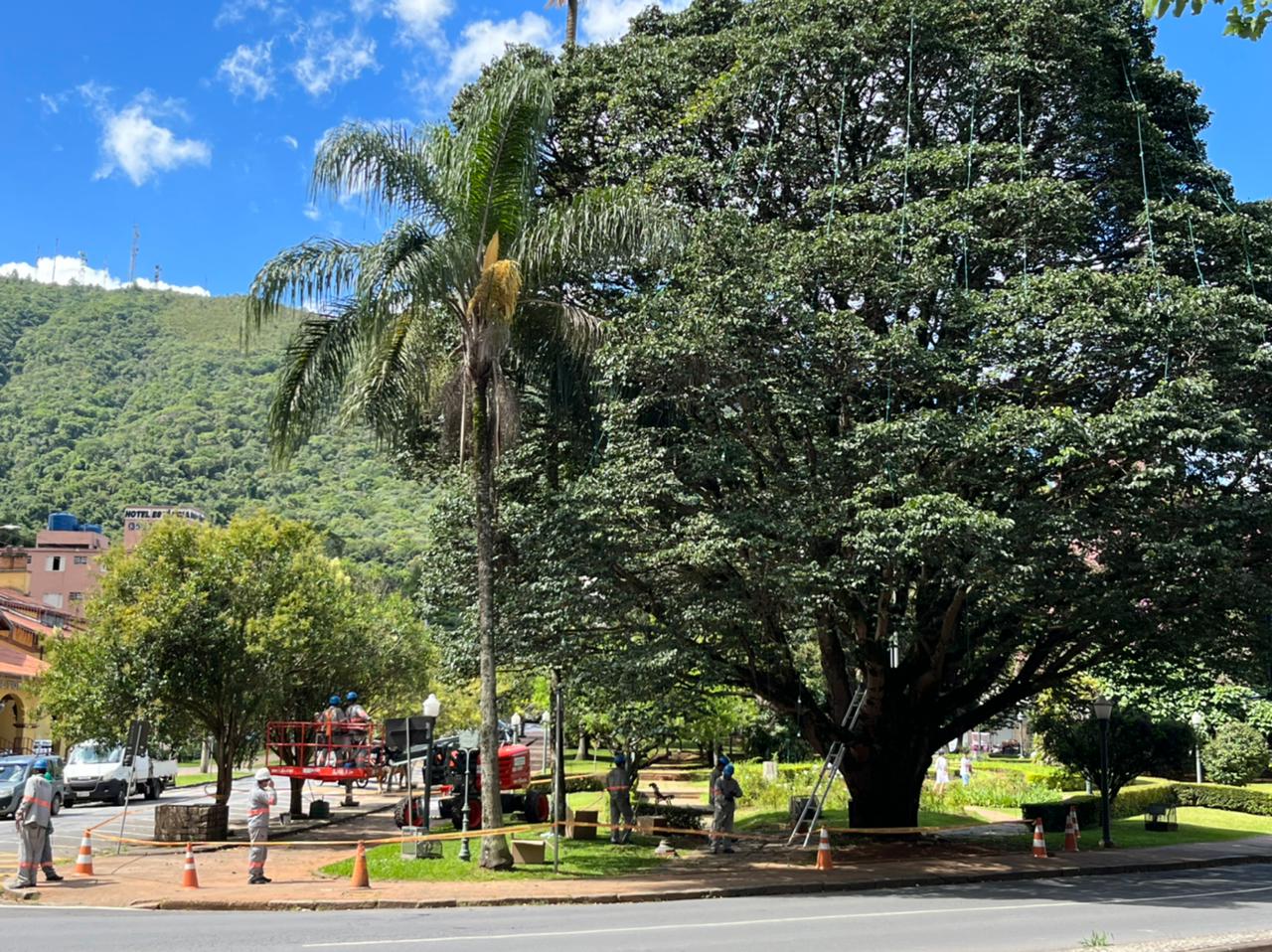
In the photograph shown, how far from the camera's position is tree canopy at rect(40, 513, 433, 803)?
2389 cm

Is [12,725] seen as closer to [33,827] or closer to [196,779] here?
[196,779]

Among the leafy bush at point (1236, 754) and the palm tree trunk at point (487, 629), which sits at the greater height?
the palm tree trunk at point (487, 629)

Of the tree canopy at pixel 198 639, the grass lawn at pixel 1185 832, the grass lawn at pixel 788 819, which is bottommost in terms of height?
the grass lawn at pixel 1185 832

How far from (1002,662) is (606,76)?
14.0m

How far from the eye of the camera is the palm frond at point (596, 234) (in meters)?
17.8

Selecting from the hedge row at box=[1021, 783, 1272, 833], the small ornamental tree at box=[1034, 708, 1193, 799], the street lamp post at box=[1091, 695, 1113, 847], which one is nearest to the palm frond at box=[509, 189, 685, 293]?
the street lamp post at box=[1091, 695, 1113, 847]

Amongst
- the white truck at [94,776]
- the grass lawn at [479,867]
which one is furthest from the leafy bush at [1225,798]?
the white truck at [94,776]

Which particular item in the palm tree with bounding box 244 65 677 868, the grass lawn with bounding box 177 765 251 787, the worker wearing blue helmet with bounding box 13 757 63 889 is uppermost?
the palm tree with bounding box 244 65 677 868

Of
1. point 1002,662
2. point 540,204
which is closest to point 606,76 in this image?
point 540,204

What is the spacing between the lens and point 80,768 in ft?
116

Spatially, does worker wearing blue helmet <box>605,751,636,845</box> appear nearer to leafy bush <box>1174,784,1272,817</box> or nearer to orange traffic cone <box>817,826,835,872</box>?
orange traffic cone <box>817,826,835,872</box>

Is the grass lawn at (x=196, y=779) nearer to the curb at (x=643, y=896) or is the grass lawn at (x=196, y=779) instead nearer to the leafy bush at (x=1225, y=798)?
the curb at (x=643, y=896)

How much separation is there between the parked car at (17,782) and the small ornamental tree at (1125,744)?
25.6 m

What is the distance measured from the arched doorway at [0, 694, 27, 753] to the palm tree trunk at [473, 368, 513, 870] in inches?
1580
